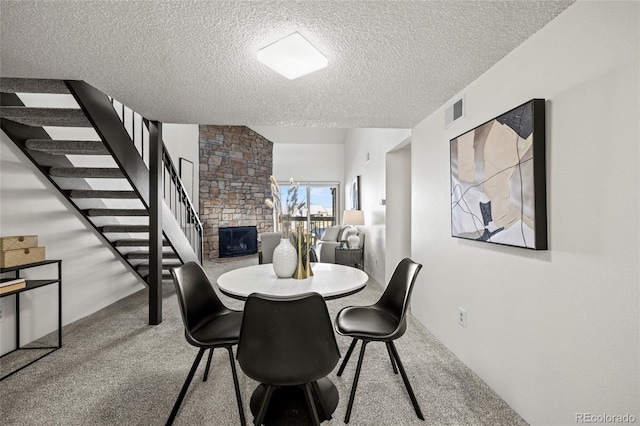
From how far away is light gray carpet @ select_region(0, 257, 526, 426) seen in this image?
5.54ft

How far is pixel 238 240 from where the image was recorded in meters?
7.46

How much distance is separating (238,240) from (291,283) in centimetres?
586

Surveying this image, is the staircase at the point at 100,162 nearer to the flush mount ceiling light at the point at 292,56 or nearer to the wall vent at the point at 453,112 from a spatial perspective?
the flush mount ceiling light at the point at 292,56

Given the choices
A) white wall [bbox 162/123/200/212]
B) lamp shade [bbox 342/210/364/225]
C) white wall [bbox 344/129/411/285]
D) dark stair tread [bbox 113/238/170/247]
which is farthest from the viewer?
lamp shade [bbox 342/210/364/225]

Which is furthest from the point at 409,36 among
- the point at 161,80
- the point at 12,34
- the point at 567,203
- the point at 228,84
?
the point at 12,34

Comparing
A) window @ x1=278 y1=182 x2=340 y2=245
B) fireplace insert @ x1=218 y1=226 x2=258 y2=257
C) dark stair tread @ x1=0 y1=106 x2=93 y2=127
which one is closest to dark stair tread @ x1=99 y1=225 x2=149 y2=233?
dark stair tread @ x1=0 y1=106 x2=93 y2=127

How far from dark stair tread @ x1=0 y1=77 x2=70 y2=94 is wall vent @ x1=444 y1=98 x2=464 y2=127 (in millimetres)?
2894

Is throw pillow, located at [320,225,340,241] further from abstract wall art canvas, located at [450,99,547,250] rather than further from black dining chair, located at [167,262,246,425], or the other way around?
black dining chair, located at [167,262,246,425]

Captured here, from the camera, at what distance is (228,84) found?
2.23 metres

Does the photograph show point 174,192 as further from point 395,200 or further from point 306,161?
point 395,200

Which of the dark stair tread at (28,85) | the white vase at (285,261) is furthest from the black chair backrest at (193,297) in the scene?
the dark stair tread at (28,85)

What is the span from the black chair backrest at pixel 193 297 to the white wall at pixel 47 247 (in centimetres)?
178

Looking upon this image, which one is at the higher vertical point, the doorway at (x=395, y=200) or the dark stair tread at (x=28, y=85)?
the dark stair tread at (x=28, y=85)

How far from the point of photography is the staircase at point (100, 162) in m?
2.31
